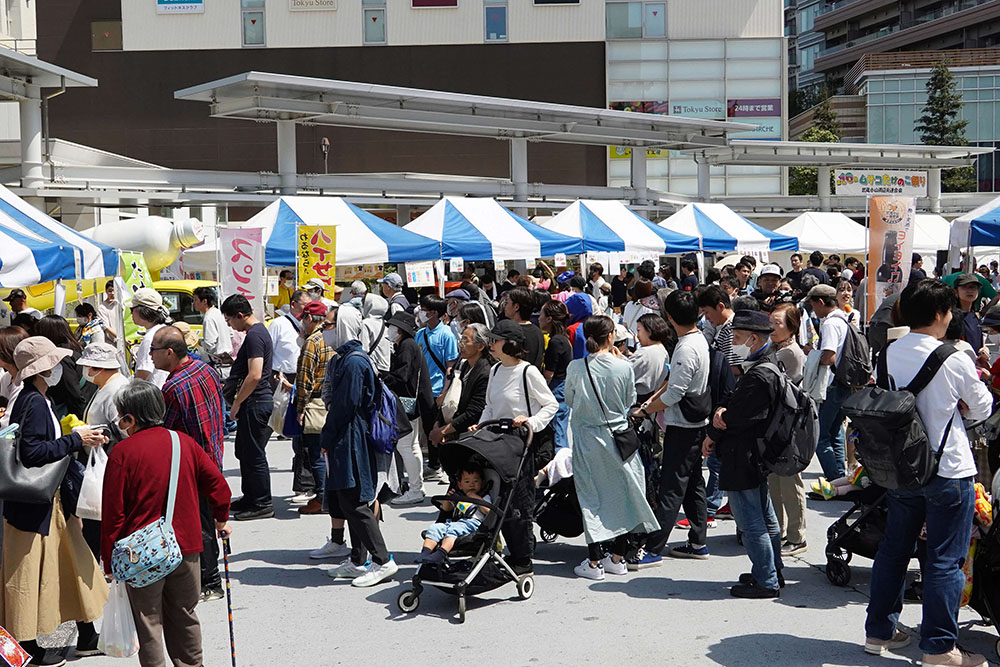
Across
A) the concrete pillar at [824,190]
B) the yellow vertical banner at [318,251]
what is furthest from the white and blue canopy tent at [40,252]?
the concrete pillar at [824,190]

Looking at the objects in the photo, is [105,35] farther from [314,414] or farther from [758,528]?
[758,528]

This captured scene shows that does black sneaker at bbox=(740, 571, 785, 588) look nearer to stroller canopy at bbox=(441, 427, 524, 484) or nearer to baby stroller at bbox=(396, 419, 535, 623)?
baby stroller at bbox=(396, 419, 535, 623)

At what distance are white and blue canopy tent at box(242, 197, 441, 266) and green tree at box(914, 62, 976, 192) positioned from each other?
5163cm

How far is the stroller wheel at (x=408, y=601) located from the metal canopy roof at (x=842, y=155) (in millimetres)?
31082

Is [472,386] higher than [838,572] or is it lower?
higher

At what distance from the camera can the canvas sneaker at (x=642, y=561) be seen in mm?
7188

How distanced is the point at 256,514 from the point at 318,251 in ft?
17.5

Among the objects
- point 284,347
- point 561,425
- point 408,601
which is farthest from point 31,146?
point 408,601

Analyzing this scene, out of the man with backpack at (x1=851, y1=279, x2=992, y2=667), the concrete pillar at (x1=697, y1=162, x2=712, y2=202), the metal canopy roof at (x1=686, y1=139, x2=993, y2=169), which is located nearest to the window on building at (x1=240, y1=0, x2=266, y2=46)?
the metal canopy roof at (x1=686, y1=139, x2=993, y2=169)

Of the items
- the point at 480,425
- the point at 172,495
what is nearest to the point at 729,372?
the point at 480,425

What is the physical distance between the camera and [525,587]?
6.60m

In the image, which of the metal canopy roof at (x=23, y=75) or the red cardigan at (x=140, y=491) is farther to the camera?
the metal canopy roof at (x=23, y=75)

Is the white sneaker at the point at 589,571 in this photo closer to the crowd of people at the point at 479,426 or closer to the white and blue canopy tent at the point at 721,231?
the crowd of people at the point at 479,426

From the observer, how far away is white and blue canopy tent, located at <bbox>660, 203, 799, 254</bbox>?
19469 millimetres
